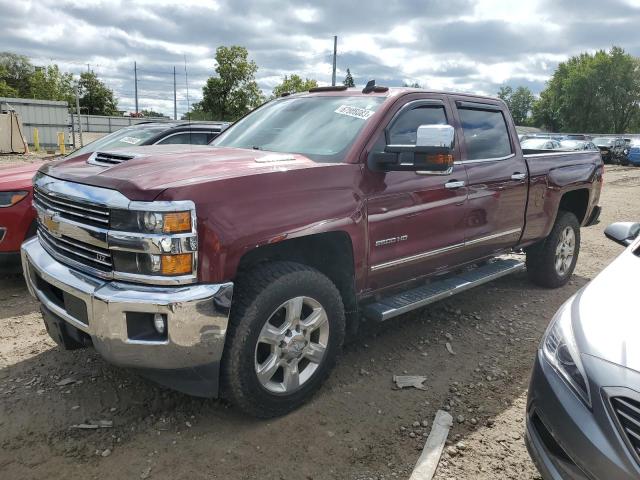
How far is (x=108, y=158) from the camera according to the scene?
3080 millimetres

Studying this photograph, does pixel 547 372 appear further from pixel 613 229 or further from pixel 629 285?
pixel 613 229

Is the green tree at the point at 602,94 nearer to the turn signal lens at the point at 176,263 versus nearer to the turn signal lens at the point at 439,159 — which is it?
the turn signal lens at the point at 439,159

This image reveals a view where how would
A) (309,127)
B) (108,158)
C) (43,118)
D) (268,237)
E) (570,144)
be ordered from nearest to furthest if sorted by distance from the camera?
(268,237), (108,158), (309,127), (570,144), (43,118)

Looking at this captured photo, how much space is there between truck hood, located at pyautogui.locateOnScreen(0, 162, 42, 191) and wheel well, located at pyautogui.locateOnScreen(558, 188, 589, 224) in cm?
540

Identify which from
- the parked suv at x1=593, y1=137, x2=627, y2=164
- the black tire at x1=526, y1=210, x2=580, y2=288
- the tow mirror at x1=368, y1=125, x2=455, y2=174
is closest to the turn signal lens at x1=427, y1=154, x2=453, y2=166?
the tow mirror at x1=368, y1=125, x2=455, y2=174

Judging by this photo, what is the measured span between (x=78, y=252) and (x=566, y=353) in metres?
2.43

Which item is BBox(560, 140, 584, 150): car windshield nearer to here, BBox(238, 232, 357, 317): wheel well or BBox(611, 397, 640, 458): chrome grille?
BBox(238, 232, 357, 317): wheel well

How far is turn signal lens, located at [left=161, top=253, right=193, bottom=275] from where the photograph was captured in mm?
2402

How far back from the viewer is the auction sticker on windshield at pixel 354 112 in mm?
3490

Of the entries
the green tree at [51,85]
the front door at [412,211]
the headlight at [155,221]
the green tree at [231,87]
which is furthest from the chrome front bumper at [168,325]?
the green tree at [51,85]

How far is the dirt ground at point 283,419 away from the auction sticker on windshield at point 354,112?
1722 mm

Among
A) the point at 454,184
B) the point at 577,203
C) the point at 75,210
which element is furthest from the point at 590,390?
the point at 577,203

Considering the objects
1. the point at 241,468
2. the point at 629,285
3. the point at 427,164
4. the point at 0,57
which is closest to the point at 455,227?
the point at 427,164

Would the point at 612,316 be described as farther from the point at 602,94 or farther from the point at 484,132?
the point at 602,94
